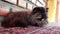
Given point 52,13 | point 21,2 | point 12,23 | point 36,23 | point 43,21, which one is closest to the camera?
point 12,23

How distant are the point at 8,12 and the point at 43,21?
0.49m

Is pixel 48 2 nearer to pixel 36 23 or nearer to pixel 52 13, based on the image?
pixel 52 13

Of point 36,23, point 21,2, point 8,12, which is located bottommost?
point 36,23

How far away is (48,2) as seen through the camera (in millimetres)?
5906

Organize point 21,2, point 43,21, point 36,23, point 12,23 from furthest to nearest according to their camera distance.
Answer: point 21,2 → point 43,21 → point 36,23 → point 12,23

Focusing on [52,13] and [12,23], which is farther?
[52,13]

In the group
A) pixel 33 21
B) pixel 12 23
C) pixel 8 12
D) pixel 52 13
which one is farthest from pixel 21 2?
pixel 52 13

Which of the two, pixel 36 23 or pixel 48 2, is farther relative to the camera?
pixel 48 2

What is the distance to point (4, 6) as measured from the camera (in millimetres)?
1795

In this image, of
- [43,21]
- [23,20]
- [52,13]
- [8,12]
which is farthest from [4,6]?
[52,13]

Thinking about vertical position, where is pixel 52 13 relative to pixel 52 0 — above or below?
below

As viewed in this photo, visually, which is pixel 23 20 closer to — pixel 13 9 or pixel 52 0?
pixel 13 9

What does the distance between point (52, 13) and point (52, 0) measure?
501 mm

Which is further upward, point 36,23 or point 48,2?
point 48,2
